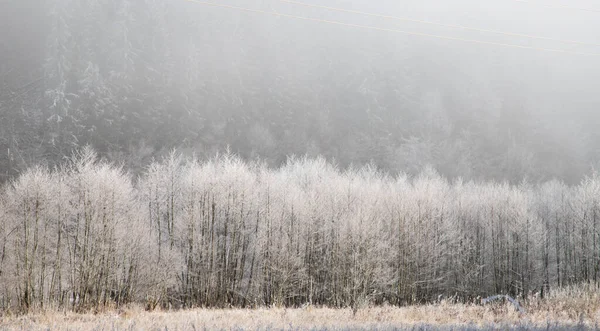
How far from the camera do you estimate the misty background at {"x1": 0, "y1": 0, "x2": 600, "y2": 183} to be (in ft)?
299

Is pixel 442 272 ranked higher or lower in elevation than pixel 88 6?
lower

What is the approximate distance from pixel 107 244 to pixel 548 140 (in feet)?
323

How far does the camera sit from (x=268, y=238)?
137ft

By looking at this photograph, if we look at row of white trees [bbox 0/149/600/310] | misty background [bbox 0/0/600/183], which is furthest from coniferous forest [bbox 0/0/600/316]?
misty background [bbox 0/0/600/183]

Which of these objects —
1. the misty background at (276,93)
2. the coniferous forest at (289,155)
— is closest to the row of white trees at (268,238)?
the coniferous forest at (289,155)

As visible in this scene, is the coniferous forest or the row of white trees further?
the coniferous forest

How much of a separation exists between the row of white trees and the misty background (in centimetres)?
3944

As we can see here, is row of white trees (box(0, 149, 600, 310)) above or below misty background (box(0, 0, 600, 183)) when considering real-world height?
below

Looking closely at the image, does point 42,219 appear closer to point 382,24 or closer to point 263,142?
point 263,142

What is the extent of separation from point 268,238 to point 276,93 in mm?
73153

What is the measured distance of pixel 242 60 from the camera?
118 m

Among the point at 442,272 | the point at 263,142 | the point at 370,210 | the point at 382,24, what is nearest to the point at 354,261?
the point at 370,210

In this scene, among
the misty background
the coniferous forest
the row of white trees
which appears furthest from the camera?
the misty background

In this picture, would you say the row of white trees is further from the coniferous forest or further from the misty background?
the misty background
